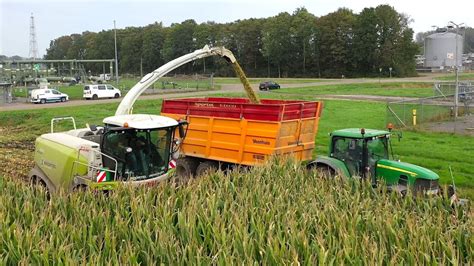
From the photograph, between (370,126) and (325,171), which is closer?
(325,171)

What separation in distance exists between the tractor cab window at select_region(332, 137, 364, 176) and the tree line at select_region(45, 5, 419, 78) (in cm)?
8527

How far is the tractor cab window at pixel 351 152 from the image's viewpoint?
1094cm

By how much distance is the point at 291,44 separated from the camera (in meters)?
108

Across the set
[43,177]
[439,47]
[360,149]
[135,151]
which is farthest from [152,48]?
[360,149]

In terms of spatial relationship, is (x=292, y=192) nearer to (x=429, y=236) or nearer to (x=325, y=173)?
(x=325, y=173)

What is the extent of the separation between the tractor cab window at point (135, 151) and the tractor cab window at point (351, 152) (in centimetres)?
378

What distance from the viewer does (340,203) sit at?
8633mm

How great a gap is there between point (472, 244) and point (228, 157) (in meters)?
7.80

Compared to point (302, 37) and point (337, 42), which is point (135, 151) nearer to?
point (337, 42)

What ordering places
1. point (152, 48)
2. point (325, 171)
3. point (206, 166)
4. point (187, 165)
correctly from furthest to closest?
point (152, 48)
point (187, 165)
point (206, 166)
point (325, 171)

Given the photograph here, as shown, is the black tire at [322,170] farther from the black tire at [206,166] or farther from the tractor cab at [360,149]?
the black tire at [206,166]

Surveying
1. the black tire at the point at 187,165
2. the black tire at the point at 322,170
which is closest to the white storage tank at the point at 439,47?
the black tire at the point at 187,165

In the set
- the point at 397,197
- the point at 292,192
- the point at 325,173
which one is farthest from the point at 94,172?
the point at 397,197

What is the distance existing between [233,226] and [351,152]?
497 cm
